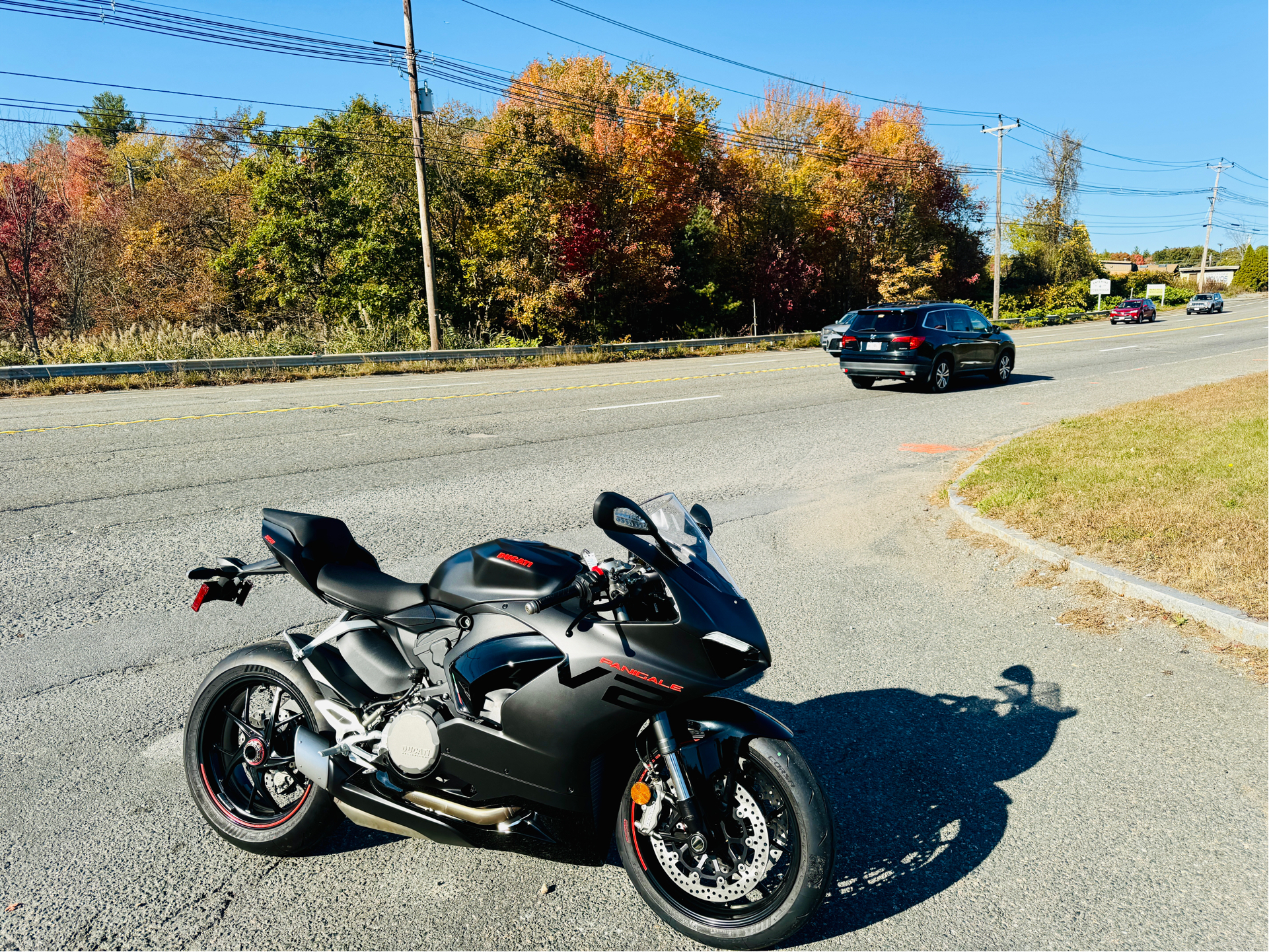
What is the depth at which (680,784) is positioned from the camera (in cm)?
251

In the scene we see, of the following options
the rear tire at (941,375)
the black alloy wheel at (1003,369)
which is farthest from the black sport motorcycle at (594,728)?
the black alloy wheel at (1003,369)

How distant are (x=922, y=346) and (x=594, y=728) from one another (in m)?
16.0

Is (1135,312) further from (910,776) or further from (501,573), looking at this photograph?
(501,573)

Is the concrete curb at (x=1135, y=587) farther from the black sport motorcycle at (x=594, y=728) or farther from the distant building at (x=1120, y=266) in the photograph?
the distant building at (x=1120, y=266)

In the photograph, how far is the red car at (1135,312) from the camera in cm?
5019

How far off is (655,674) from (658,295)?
35.7 metres

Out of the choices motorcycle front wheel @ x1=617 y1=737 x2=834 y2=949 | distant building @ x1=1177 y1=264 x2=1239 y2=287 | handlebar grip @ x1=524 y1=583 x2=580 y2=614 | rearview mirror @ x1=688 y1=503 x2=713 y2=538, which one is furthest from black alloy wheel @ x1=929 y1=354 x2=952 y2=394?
distant building @ x1=1177 y1=264 x2=1239 y2=287

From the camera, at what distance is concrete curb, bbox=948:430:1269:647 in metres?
4.67

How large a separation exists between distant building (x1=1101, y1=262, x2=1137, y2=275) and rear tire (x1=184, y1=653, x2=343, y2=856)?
124794 mm

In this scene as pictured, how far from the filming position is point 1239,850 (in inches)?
118

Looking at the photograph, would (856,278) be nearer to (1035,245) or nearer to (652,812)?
(1035,245)

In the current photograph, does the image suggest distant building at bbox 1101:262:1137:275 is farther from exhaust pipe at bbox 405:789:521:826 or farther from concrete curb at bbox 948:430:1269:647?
exhaust pipe at bbox 405:789:521:826

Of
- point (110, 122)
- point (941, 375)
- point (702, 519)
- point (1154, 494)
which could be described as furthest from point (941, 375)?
point (110, 122)

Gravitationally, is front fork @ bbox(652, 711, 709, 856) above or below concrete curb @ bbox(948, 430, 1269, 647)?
above
